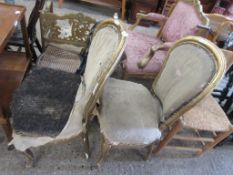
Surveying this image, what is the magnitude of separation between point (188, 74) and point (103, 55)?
0.45 metres

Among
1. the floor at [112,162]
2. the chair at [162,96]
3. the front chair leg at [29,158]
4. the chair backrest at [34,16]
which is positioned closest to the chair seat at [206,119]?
the chair at [162,96]

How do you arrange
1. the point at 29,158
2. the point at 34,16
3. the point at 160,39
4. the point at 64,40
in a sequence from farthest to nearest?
the point at 160,39, the point at 64,40, the point at 34,16, the point at 29,158

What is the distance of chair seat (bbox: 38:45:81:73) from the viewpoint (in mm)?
1447

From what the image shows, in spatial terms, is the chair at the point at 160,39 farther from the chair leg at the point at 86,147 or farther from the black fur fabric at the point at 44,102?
the chair leg at the point at 86,147

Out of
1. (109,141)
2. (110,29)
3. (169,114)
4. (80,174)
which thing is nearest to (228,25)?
(169,114)

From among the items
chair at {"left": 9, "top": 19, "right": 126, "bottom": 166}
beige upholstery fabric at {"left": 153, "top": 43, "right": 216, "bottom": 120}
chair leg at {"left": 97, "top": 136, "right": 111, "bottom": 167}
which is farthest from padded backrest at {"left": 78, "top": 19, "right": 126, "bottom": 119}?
beige upholstery fabric at {"left": 153, "top": 43, "right": 216, "bottom": 120}

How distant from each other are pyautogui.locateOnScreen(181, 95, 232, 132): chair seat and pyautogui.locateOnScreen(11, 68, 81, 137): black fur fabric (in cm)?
74

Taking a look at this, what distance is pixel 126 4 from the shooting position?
10.6 ft

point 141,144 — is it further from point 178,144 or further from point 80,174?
point 178,144

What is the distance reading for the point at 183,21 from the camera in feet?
5.76

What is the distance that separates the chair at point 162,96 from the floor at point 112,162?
149 mm

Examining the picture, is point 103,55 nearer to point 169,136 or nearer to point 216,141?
point 169,136

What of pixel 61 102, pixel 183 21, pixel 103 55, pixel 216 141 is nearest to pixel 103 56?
pixel 103 55

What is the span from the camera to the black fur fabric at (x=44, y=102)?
3.22 ft
